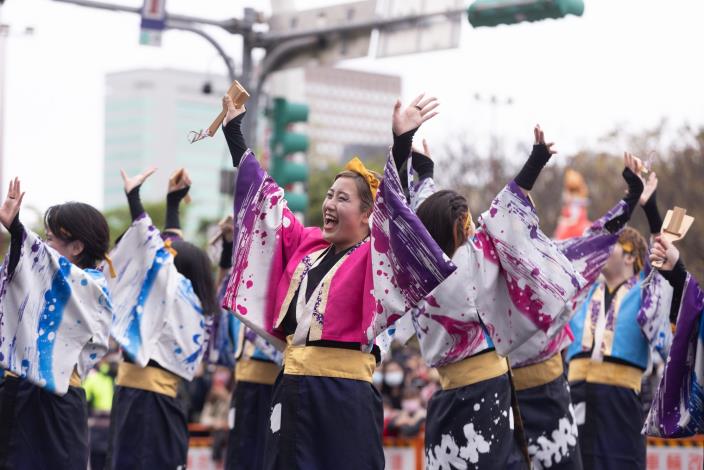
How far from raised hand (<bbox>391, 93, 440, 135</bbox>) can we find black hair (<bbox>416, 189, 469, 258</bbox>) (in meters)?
0.79

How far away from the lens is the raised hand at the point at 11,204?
5434 mm

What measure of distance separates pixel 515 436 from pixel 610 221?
162 centimetres

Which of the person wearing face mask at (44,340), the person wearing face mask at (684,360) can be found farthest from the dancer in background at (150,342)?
the person wearing face mask at (684,360)

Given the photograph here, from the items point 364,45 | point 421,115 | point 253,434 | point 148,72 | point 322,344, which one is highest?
point 148,72

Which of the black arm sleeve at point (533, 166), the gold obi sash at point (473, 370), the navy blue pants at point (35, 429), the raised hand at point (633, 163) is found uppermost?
the raised hand at point (633, 163)

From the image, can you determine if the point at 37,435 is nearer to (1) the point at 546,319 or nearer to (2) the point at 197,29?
(1) the point at 546,319

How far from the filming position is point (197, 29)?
11.4m

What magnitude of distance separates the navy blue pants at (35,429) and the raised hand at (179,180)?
1904 millimetres

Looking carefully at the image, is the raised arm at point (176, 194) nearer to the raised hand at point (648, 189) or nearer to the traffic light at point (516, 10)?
the raised hand at point (648, 189)

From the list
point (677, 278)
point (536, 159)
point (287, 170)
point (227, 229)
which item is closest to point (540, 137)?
point (536, 159)

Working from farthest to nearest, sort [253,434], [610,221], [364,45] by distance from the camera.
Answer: [364,45], [253,434], [610,221]

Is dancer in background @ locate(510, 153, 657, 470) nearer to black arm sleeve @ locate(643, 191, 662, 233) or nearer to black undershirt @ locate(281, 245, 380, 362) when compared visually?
black arm sleeve @ locate(643, 191, 662, 233)

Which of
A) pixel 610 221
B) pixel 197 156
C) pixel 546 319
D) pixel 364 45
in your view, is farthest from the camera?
pixel 197 156

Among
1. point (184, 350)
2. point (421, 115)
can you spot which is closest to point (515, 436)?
point (421, 115)
